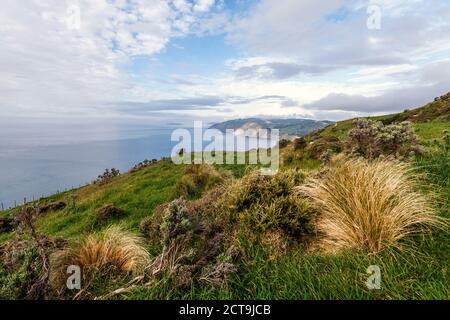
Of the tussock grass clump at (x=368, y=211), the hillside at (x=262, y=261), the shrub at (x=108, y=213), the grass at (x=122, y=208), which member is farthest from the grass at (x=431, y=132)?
the shrub at (x=108, y=213)

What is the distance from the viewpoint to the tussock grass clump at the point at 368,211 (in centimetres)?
488

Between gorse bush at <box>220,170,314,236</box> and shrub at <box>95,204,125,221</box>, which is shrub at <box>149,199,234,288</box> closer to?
gorse bush at <box>220,170,314,236</box>

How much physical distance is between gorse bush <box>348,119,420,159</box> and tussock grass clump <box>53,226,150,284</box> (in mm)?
7357

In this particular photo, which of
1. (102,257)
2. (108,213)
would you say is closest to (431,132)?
(108,213)

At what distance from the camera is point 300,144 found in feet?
59.7

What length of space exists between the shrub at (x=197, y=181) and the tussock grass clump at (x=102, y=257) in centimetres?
729

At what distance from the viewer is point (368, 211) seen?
5.04 metres

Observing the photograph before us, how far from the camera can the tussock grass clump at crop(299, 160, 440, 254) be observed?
488 cm

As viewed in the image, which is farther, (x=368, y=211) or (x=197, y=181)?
(x=197, y=181)

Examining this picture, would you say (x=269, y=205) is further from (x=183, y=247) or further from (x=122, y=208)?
(x=122, y=208)

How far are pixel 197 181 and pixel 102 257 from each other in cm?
853
